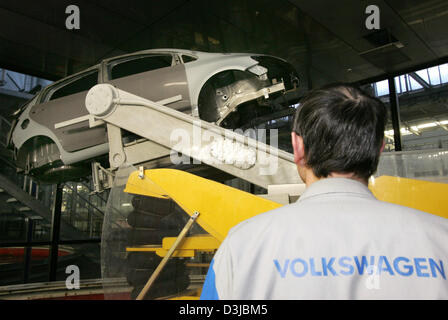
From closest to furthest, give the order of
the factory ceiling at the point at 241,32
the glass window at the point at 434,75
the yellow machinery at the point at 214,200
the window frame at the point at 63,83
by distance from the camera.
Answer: the yellow machinery at the point at 214,200 → the window frame at the point at 63,83 → the factory ceiling at the point at 241,32 → the glass window at the point at 434,75

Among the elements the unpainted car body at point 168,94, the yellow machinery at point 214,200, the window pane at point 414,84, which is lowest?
the yellow machinery at point 214,200

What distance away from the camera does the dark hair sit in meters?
0.75

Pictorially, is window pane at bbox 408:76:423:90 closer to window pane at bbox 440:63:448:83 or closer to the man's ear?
window pane at bbox 440:63:448:83

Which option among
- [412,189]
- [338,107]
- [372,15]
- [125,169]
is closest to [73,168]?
[125,169]

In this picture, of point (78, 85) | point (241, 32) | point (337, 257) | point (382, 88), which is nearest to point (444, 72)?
point (382, 88)

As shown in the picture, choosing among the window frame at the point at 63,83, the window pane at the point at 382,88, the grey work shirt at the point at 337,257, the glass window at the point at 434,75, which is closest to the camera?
the grey work shirt at the point at 337,257

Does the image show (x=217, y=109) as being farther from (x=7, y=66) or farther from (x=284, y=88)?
(x=7, y=66)

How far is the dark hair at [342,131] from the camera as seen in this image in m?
0.75

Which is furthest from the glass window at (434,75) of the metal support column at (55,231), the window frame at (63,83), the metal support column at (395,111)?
the metal support column at (55,231)

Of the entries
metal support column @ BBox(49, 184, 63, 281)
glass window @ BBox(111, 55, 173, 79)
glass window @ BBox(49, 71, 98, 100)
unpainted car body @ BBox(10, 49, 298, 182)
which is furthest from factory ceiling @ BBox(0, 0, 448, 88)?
metal support column @ BBox(49, 184, 63, 281)

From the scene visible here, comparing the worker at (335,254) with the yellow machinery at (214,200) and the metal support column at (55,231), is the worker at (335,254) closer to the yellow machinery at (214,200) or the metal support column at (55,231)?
the yellow machinery at (214,200)

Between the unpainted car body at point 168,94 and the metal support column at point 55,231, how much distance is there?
246 cm

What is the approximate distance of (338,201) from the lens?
0.65 m

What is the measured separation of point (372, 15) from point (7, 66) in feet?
21.6
